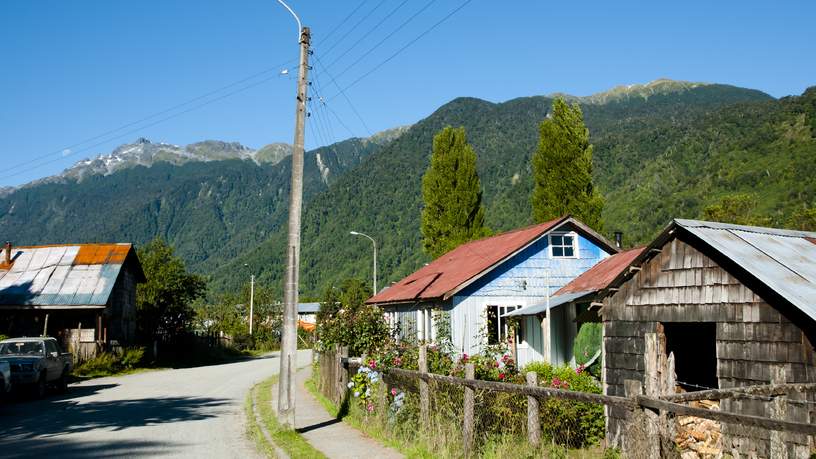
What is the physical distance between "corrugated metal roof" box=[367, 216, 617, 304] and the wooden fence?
44.2ft

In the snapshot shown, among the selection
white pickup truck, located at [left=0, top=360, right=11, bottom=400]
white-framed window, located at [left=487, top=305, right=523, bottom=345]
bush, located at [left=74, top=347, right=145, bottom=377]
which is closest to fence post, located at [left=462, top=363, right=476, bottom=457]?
white pickup truck, located at [left=0, top=360, right=11, bottom=400]

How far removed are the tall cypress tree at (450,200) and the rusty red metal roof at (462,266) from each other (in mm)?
8355

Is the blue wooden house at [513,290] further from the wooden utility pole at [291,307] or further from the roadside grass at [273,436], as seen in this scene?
the wooden utility pole at [291,307]

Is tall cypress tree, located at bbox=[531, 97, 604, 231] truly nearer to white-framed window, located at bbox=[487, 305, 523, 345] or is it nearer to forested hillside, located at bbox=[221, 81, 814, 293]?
white-framed window, located at bbox=[487, 305, 523, 345]

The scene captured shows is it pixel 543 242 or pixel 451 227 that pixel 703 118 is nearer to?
pixel 451 227

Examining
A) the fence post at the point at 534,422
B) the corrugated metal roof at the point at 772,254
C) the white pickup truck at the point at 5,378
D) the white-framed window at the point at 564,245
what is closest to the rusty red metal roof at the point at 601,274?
the white-framed window at the point at 564,245

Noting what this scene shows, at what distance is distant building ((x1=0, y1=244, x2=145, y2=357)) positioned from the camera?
35.3 m

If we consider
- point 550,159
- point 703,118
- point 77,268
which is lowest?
point 77,268

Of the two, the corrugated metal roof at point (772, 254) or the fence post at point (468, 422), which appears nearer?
the fence post at point (468, 422)

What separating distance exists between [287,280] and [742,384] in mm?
8095

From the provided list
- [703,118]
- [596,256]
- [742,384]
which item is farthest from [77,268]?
[703,118]

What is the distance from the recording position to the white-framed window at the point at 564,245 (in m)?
29.5

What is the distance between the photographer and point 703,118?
130 m

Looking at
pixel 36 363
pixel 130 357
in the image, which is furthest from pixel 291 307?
pixel 130 357
